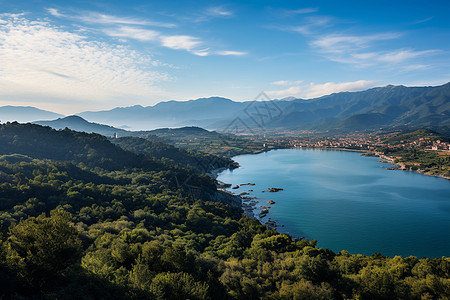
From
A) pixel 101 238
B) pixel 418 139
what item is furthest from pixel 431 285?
pixel 418 139

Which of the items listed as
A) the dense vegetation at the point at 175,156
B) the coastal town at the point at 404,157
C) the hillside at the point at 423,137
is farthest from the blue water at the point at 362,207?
the hillside at the point at 423,137

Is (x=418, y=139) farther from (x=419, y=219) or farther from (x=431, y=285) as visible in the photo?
(x=431, y=285)

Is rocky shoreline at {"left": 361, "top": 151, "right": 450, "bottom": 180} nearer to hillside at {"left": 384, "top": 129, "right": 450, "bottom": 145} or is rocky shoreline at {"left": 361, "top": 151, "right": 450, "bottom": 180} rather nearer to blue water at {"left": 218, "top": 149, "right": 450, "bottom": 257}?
blue water at {"left": 218, "top": 149, "right": 450, "bottom": 257}

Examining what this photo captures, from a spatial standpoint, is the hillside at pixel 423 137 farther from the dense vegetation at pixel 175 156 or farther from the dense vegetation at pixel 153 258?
the dense vegetation at pixel 153 258

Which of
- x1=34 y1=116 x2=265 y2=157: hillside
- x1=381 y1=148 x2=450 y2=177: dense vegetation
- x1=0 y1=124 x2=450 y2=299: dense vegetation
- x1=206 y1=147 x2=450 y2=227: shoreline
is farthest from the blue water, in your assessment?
x1=34 y1=116 x2=265 y2=157: hillside

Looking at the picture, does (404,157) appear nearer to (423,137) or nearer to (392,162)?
(392,162)

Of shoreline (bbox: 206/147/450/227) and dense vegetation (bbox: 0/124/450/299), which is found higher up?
dense vegetation (bbox: 0/124/450/299)

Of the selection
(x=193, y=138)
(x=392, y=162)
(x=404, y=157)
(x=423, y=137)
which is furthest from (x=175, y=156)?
(x=423, y=137)
